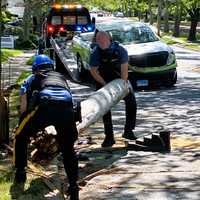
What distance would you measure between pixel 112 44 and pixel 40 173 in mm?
3041

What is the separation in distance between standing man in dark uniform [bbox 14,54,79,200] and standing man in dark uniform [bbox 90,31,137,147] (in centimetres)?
274

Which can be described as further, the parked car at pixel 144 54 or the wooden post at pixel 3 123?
the parked car at pixel 144 54

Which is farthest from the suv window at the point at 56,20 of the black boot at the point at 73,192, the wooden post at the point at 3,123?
the black boot at the point at 73,192

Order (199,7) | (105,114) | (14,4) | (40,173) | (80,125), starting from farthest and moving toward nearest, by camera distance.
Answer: (14,4) < (199,7) < (105,114) < (80,125) < (40,173)

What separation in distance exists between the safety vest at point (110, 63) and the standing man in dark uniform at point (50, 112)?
2.88m

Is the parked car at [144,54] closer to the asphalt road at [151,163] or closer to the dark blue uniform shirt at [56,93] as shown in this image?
the asphalt road at [151,163]

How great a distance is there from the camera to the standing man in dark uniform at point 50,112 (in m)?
6.75

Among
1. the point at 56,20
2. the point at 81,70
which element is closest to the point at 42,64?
the point at 81,70

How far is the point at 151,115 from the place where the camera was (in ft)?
41.7

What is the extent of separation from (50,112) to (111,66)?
11.3 ft

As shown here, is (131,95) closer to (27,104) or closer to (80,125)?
(80,125)

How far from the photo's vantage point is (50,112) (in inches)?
267

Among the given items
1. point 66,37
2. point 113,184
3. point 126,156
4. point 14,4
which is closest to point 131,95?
point 126,156

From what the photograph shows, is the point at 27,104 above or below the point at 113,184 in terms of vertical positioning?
above
